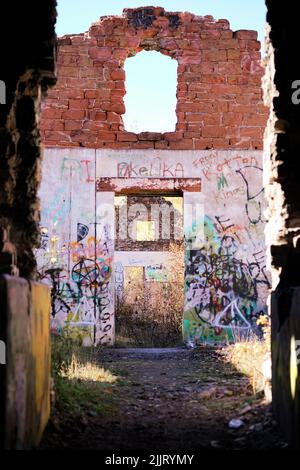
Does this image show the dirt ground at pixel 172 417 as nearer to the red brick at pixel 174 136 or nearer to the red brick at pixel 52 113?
the red brick at pixel 174 136

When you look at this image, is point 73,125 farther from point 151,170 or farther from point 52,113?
point 151,170

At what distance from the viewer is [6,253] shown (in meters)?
3.57

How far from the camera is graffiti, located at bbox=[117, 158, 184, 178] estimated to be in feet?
31.7

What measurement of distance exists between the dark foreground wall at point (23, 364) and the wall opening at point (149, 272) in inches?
275

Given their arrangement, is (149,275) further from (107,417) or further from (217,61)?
(107,417)

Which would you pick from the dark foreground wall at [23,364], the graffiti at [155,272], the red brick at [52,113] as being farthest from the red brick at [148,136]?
the graffiti at [155,272]

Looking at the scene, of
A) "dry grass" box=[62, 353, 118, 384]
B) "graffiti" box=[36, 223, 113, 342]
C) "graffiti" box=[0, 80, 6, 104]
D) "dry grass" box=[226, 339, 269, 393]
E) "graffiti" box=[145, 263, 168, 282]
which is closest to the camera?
"graffiti" box=[0, 80, 6, 104]

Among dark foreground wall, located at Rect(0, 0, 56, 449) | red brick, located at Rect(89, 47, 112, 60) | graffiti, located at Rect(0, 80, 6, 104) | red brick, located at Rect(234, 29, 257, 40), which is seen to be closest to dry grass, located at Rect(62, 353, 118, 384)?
dark foreground wall, located at Rect(0, 0, 56, 449)

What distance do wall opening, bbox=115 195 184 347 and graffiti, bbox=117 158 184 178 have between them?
124 centimetres

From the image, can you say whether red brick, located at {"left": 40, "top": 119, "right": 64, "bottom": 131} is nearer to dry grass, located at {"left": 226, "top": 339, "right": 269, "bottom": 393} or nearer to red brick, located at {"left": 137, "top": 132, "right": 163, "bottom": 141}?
red brick, located at {"left": 137, "top": 132, "right": 163, "bottom": 141}

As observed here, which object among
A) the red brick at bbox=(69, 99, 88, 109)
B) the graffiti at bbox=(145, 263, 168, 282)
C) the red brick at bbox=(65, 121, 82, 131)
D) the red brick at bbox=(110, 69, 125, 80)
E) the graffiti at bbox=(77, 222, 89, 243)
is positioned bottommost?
the graffiti at bbox=(145, 263, 168, 282)

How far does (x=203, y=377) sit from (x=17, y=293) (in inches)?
165

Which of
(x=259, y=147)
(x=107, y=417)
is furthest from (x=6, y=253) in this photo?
(x=259, y=147)

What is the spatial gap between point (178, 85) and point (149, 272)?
13491 millimetres
